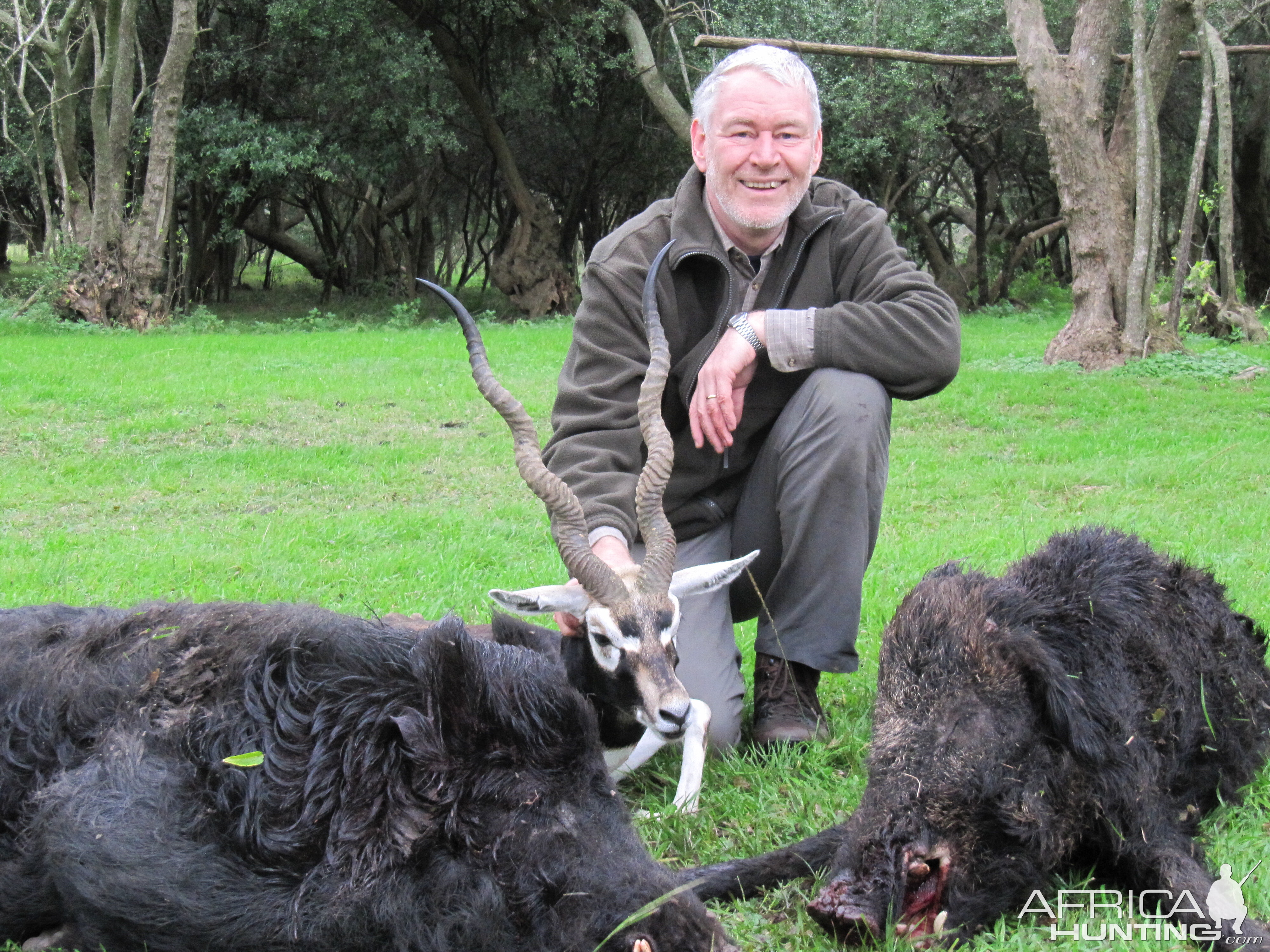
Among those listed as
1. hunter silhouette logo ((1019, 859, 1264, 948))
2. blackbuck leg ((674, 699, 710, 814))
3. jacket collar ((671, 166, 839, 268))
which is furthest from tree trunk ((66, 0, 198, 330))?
hunter silhouette logo ((1019, 859, 1264, 948))

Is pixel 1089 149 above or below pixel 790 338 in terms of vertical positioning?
above

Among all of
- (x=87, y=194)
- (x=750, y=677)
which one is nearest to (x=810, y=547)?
(x=750, y=677)

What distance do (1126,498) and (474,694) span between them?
19.9ft

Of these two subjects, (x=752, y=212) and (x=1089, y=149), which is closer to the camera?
(x=752, y=212)

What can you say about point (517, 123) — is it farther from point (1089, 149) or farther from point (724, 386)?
point (724, 386)

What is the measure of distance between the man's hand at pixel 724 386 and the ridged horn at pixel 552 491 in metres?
0.52

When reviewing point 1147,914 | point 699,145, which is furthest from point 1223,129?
point 1147,914

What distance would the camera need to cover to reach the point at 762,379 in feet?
13.3

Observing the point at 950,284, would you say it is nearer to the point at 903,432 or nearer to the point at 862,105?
the point at 862,105

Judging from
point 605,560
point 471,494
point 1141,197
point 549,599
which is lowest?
point 471,494

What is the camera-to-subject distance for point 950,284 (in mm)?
24891

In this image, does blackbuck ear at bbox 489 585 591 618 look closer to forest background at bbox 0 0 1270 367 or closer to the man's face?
the man's face

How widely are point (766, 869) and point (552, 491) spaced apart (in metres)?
1.28

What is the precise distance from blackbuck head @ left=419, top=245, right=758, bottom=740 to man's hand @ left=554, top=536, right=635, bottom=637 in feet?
0.13
